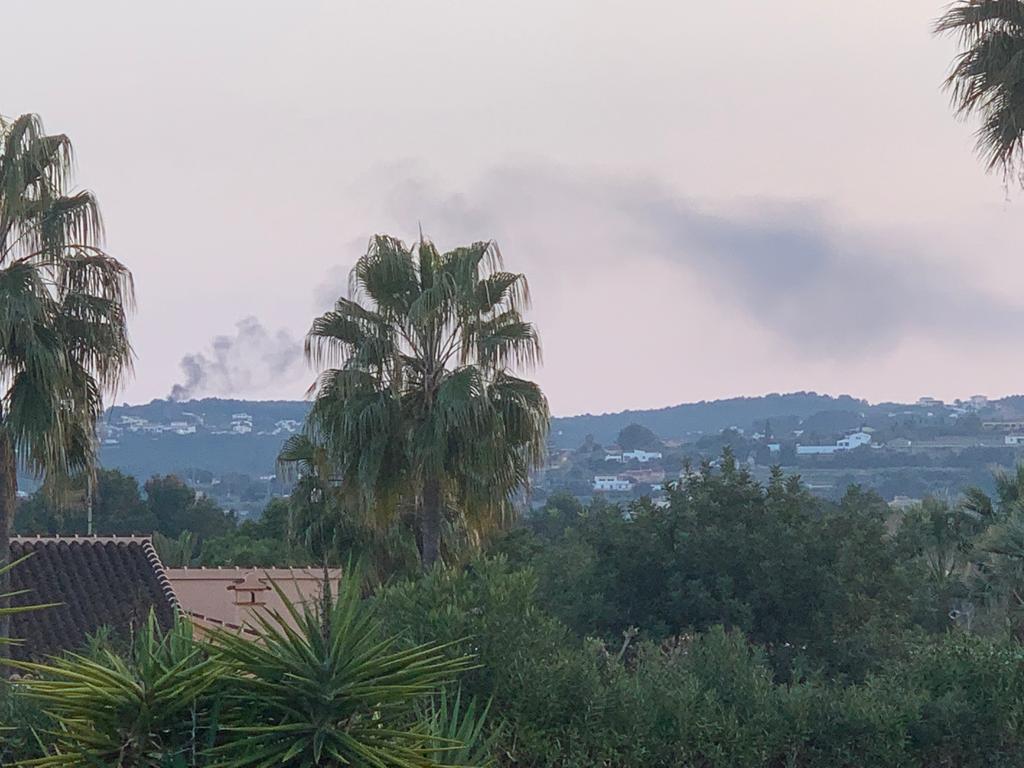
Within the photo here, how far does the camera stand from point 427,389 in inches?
745

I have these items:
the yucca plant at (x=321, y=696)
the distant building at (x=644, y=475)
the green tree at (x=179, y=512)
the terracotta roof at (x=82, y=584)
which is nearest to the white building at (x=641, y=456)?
the distant building at (x=644, y=475)

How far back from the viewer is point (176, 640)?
228 inches

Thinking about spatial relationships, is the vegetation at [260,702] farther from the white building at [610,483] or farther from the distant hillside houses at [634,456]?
the distant hillside houses at [634,456]

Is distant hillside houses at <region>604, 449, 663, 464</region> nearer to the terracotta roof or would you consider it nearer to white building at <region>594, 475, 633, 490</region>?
white building at <region>594, 475, 633, 490</region>

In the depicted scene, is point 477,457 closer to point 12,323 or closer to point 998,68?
point 12,323

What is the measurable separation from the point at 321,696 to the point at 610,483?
441ft

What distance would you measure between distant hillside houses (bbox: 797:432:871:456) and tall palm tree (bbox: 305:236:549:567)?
131012 millimetres

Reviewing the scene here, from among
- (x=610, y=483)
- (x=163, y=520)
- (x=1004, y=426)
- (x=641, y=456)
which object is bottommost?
(x=610, y=483)

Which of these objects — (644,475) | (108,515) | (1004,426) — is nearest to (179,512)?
(108,515)

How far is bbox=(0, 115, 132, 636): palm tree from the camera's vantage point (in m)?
14.8

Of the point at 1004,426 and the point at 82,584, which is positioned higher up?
the point at 1004,426

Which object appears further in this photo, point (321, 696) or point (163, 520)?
point (163, 520)

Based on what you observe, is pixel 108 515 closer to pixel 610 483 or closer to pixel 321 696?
pixel 321 696

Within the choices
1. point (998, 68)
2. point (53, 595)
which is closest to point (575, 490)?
point (53, 595)
